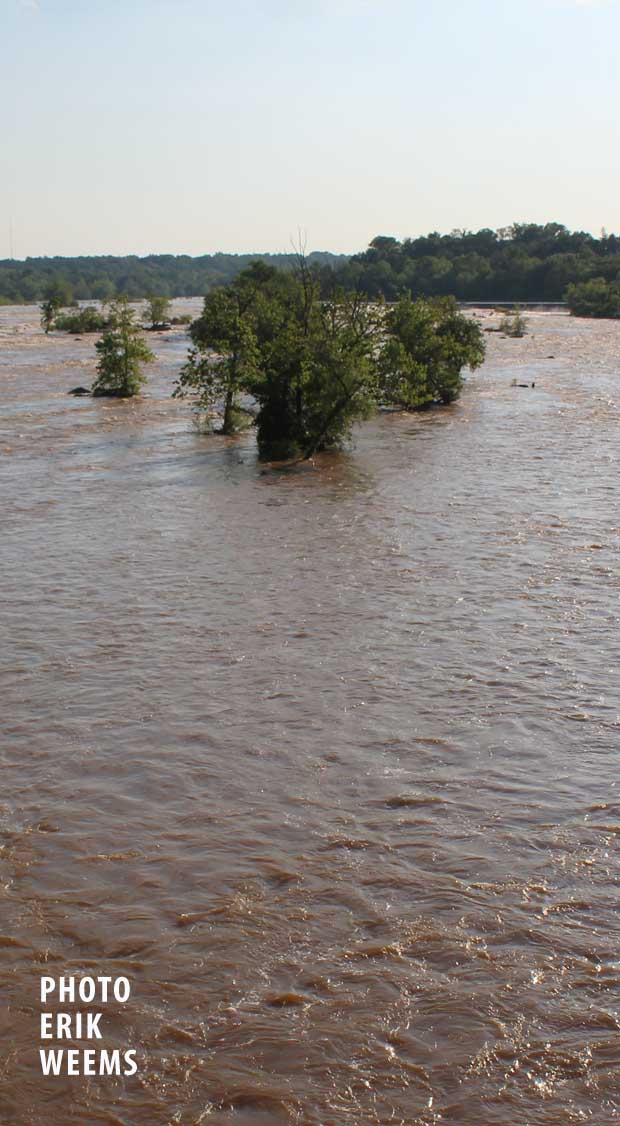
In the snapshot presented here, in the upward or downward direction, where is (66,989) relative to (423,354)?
downward

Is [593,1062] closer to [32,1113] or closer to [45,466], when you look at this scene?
[32,1113]

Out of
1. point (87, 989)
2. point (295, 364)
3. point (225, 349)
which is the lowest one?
point (87, 989)

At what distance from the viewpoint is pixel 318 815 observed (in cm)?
862

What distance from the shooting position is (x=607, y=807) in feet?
28.6

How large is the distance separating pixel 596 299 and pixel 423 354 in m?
68.3

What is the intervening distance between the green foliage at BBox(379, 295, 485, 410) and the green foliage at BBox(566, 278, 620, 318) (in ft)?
200

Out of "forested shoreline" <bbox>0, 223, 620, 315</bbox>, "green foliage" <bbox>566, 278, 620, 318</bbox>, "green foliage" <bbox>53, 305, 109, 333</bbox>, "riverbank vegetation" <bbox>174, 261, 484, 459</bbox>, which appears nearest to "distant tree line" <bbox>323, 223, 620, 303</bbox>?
"forested shoreline" <bbox>0, 223, 620, 315</bbox>

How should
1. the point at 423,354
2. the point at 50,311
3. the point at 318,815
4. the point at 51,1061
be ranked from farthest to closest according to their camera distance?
the point at 50,311 < the point at 423,354 < the point at 318,815 < the point at 51,1061

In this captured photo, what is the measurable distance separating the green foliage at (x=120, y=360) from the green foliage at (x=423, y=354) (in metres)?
9.28

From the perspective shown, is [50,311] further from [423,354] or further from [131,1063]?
[131,1063]

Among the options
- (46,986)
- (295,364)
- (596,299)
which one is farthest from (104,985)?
(596,299)

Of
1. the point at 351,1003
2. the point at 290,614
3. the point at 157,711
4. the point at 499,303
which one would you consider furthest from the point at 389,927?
the point at 499,303

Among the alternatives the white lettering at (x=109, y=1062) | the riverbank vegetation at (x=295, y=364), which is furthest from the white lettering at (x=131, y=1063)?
the riverbank vegetation at (x=295, y=364)

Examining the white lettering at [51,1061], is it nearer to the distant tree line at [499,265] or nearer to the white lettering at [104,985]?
the white lettering at [104,985]
